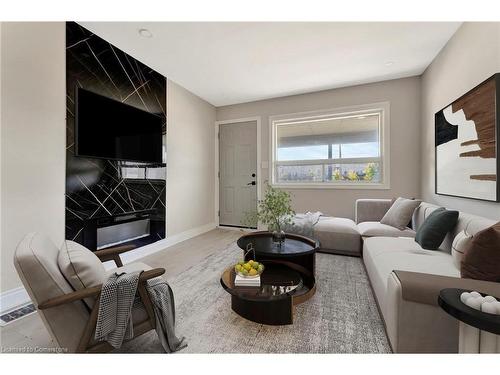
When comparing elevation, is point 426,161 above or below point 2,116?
below

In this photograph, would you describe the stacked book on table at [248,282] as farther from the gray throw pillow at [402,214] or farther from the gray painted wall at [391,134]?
the gray painted wall at [391,134]

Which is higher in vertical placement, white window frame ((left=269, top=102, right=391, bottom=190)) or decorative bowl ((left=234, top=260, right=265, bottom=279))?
white window frame ((left=269, top=102, right=391, bottom=190))

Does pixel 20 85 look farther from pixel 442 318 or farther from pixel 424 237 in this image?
pixel 424 237

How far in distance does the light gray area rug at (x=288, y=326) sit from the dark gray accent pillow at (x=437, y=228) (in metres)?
0.67

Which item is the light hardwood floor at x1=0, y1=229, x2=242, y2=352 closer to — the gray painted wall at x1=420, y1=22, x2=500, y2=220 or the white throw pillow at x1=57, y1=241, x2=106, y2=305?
the white throw pillow at x1=57, y1=241, x2=106, y2=305

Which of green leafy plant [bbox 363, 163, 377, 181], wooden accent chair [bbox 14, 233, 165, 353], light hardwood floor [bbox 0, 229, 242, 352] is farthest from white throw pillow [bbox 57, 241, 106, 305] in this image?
green leafy plant [bbox 363, 163, 377, 181]

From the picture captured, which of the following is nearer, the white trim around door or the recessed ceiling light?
the recessed ceiling light

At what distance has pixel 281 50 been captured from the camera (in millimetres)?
2705

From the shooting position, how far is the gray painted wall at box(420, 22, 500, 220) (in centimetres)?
182

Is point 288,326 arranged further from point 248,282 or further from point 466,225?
point 466,225

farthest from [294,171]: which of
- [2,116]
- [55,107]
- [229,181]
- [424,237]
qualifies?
[2,116]

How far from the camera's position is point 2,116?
5.78 ft

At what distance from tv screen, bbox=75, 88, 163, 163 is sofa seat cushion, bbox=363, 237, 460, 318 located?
303cm

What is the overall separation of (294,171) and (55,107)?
3590 millimetres
